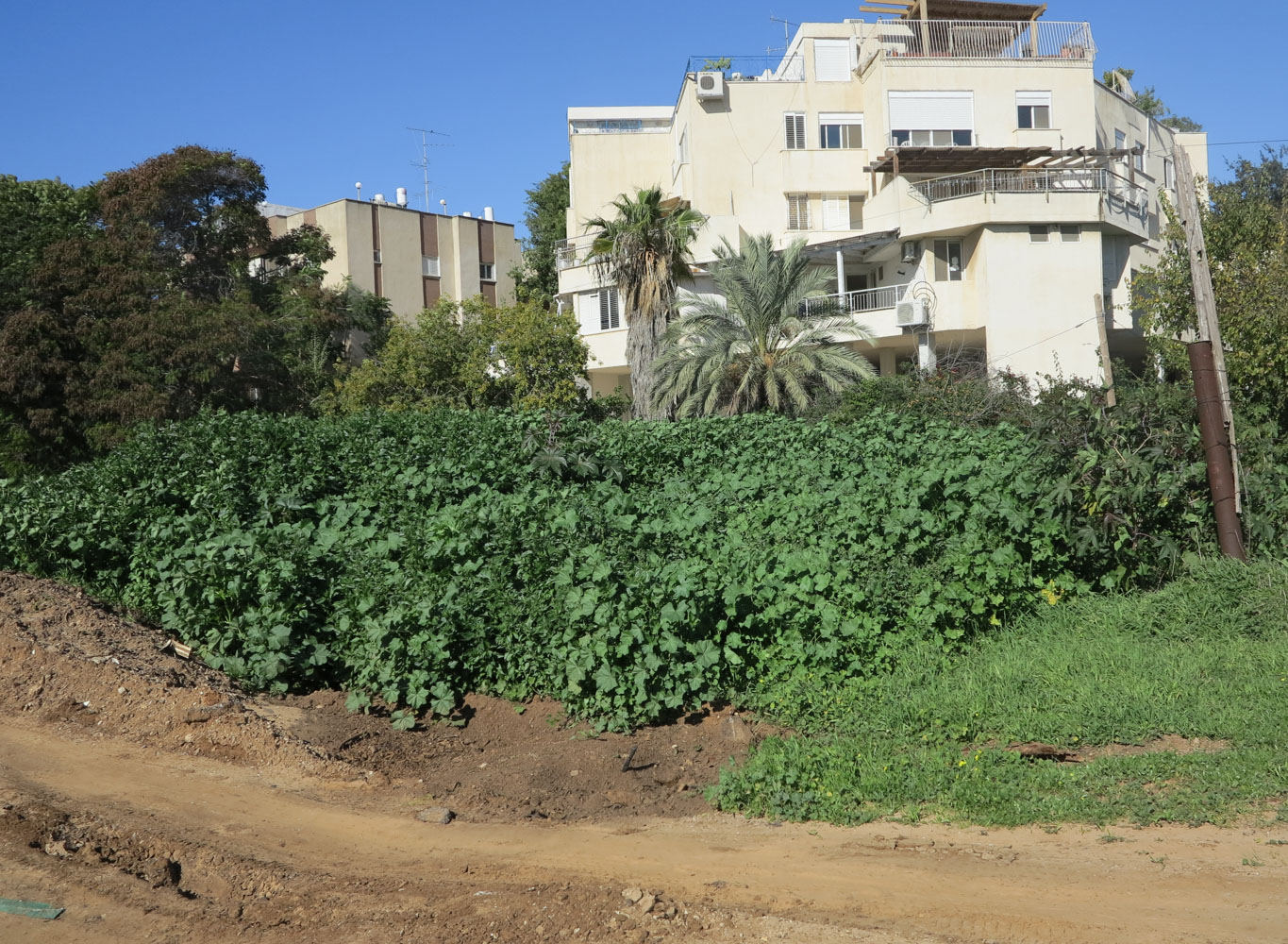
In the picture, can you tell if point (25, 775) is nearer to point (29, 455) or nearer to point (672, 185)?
point (29, 455)

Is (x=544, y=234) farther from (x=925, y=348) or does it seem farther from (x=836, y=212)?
(x=925, y=348)

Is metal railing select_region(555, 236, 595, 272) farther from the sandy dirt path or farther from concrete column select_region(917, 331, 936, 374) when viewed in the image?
the sandy dirt path

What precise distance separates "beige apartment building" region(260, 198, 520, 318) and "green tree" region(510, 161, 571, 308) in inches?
44.9

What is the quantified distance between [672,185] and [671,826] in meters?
33.0

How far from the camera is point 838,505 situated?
9.23 m

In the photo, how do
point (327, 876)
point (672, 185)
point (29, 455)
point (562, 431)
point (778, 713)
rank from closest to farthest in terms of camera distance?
point (327, 876) < point (778, 713) < point (562, 431) < point (29, 455) < point (672, 185)

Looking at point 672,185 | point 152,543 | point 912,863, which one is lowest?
point 912,863

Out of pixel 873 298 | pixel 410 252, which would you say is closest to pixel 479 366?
pixel 873 298

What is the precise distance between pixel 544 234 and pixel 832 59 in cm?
1565

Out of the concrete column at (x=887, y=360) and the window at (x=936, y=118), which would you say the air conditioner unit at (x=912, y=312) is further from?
the window at (x=936, y=118)

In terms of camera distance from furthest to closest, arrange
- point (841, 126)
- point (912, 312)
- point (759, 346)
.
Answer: point (841, 126), point (912, 312), point (759, 346)

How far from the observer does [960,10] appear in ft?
113

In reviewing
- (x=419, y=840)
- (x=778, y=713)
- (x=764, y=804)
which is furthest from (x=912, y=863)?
(x=419, y=840)

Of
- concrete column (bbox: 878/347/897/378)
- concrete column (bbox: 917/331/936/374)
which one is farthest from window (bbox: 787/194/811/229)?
concrete column (bbox: 917/331/936/374)
